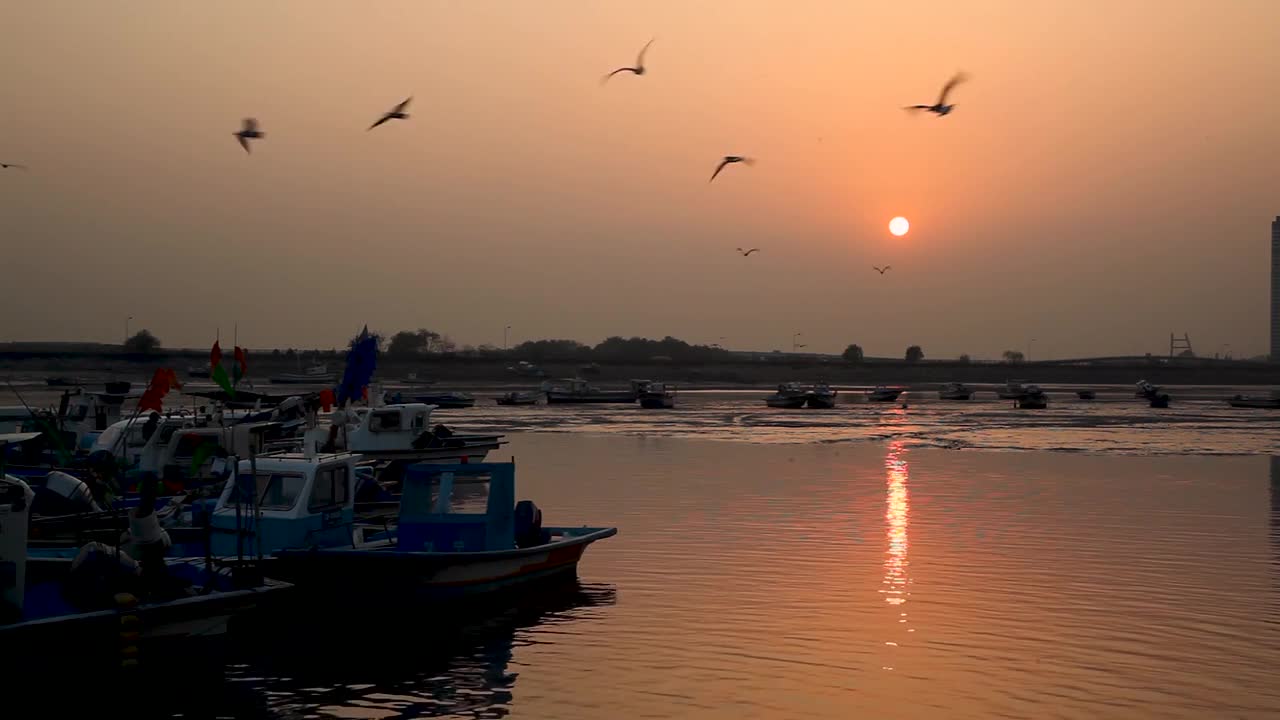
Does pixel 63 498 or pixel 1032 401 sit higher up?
pixel 1032 401

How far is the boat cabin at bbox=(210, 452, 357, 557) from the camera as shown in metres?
21.0

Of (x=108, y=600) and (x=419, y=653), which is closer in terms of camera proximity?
(x=108, y=600)

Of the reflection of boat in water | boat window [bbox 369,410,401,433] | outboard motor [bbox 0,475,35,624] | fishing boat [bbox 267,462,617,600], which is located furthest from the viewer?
boat window [bbox 369,410,401,433]

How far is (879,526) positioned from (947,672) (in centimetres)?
1447

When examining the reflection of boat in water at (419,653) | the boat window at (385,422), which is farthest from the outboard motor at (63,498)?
the boat window at (385,422)

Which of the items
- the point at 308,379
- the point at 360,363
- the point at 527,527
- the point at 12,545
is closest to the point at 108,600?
the point at 12,545

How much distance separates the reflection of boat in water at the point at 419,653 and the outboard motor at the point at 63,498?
4915mm

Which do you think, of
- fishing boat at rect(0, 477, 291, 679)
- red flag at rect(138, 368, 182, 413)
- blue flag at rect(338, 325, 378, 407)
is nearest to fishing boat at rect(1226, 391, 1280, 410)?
blue flag at rect(338, 325, 378, 407)

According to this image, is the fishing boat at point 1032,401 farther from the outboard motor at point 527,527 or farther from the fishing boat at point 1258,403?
the outboard motor at point 527,527

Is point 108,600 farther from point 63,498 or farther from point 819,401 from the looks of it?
point 819,401

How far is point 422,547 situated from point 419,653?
3.30m

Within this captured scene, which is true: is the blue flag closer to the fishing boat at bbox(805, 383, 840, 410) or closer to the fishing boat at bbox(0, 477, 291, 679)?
the fishing boat at bbox(0, 477, 291, 679)

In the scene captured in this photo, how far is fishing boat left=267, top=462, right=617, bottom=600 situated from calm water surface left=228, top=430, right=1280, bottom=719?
2.10 feet

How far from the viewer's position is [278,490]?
2152 cm
